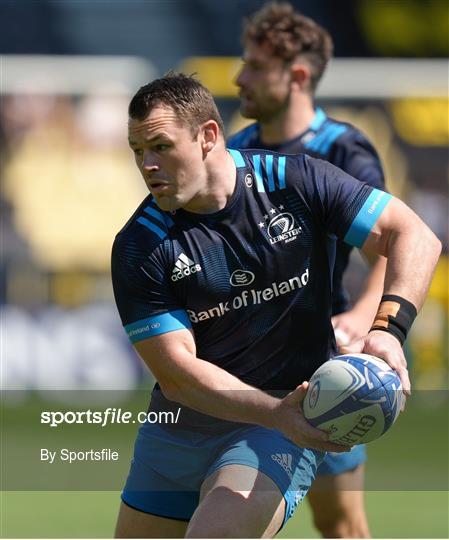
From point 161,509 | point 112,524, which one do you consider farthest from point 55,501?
point 161,509

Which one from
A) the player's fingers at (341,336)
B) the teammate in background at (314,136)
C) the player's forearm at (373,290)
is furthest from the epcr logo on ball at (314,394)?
the player's forearm at (373,290)

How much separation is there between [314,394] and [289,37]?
3.25 m

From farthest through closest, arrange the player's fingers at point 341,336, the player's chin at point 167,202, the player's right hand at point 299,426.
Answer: the player's fingers at point 341,336 → the player's chin at point 167,202 → the player's right hand at point 299,426

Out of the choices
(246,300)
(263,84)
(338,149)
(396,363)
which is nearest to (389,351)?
(396,363)

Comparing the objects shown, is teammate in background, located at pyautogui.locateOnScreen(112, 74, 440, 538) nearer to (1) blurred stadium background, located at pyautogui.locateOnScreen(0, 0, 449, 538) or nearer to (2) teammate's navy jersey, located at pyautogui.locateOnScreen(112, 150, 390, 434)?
(2) teammate's navy jersey, located at pyautogui.locateOnScreen(112, 150, 390, 434)

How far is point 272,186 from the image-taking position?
4977mm

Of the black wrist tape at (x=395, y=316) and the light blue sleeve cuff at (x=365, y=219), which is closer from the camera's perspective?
the black wrist tape at (x=395, y=316)

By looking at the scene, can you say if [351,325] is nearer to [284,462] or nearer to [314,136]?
[314,136]

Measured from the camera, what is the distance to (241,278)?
4906 millimetres

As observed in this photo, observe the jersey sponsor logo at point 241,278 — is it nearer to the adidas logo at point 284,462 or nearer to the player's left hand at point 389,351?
the player's left hand at point 389,351

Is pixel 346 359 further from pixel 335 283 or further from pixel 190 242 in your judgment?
pixel 335 283

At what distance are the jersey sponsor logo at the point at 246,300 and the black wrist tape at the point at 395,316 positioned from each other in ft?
1.51

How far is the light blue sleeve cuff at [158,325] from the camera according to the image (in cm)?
482

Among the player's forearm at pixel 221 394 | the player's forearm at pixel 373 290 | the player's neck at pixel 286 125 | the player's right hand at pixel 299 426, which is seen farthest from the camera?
the player's neck at pixel 286 125
